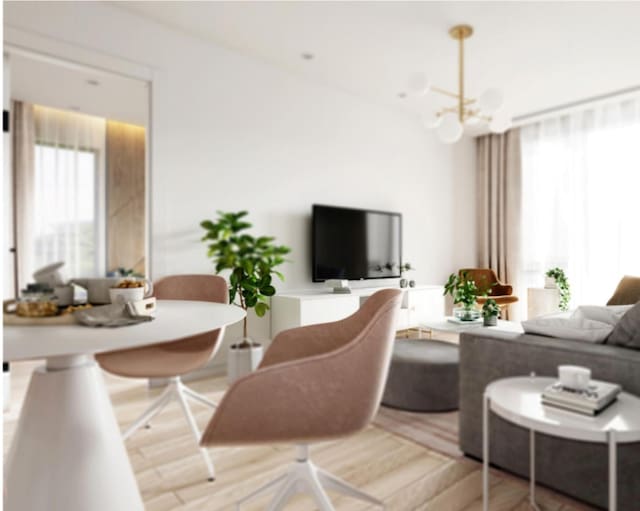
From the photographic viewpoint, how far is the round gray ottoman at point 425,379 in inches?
62.1

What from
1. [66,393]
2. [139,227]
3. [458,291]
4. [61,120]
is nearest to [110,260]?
[139,227]

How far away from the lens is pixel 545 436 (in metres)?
1.27

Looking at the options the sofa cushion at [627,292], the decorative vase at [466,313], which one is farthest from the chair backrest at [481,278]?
the sofa cushion at [627,292]

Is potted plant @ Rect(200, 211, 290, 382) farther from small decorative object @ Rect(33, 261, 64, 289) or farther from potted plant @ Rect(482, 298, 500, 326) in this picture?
potted plant @ Rect(482, 298, 500, 326)

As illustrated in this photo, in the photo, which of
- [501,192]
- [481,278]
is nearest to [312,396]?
[481,278]

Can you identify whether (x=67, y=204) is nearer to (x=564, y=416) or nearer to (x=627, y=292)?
(x=564, y=416)

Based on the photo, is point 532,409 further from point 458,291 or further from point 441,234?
point 441,234

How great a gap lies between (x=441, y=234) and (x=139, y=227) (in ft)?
9.19

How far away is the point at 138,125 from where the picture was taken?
741 millimetres

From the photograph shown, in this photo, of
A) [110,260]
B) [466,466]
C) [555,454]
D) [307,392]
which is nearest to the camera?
[110,260]

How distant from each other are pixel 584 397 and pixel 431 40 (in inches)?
101

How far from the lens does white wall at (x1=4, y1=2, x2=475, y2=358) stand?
932 mm

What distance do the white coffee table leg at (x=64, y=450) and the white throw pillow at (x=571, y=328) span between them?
1219 millimetres

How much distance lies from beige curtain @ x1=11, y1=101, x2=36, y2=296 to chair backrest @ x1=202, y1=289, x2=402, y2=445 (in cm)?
34
